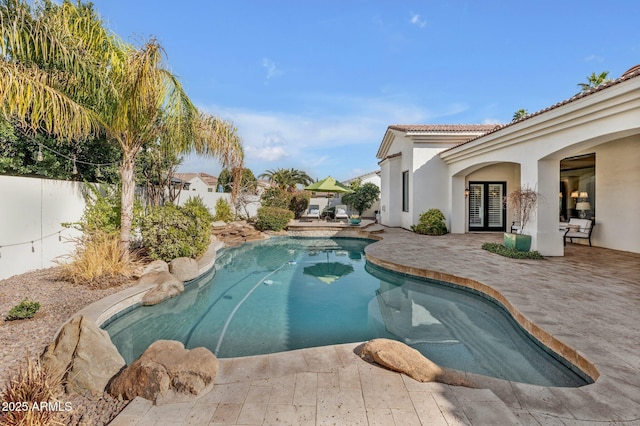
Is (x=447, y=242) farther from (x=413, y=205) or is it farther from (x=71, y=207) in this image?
(x=71, y=207)

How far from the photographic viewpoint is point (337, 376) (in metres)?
3.18

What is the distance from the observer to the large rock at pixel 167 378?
288cm

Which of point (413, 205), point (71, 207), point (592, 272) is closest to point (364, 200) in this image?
point (413, 205)

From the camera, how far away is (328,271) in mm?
9938

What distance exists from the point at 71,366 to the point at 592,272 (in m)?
10.2

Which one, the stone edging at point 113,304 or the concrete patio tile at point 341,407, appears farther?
the stone edging at point 113,304

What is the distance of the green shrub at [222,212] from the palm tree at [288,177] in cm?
1116

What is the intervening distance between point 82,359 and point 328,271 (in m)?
7.32

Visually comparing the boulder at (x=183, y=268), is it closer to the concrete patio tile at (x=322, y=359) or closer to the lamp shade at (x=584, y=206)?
the concrete patio tile at (x=322, y=359)

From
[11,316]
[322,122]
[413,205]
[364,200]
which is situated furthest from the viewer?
[364,200]

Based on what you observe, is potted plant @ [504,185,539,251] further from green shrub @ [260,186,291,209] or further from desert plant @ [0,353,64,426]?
green shrub @ [260,186,291,209]

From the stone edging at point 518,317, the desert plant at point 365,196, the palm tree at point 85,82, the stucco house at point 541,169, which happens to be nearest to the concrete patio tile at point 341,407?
the stone edging at point 518,317

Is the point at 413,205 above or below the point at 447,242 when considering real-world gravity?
above

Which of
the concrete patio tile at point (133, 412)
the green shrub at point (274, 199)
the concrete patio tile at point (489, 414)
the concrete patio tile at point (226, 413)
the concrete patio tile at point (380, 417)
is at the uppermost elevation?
the green shrub at point (274, 199)
